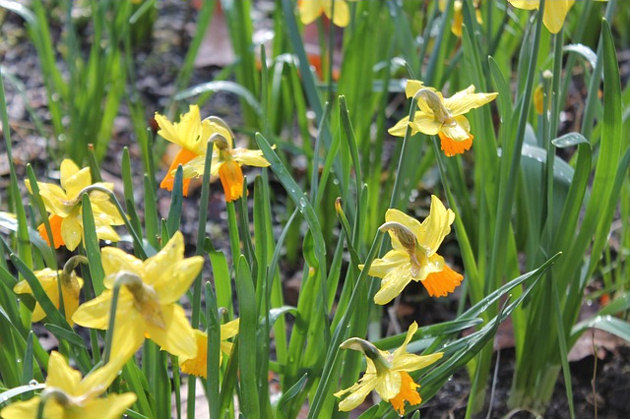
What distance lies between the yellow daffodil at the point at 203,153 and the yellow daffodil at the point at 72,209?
10 cm

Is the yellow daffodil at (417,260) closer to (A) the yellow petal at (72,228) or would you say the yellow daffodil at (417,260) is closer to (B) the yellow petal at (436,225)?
(B) the yellow petal at (436,225)

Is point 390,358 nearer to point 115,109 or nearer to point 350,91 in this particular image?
point 350,91

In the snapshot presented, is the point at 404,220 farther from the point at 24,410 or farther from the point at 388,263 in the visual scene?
the point at 24,410

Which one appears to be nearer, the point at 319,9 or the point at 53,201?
the point at 53,201

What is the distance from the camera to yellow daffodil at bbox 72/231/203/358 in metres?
0.89

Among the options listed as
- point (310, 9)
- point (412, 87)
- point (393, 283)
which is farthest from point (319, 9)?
point (393, 283)

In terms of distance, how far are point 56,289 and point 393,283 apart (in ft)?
1.77

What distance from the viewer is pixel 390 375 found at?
3.72ft

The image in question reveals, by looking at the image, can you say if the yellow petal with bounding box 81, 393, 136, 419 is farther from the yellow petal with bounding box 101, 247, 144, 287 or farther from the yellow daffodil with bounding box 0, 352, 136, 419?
the yellow petal with bounding box 101, 247, 144, 287

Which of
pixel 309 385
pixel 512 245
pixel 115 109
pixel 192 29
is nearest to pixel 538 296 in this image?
pixel 512 245

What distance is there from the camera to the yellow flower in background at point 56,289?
128cm

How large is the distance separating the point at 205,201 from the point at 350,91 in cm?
112

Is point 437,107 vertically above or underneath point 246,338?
above

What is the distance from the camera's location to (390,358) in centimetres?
117
